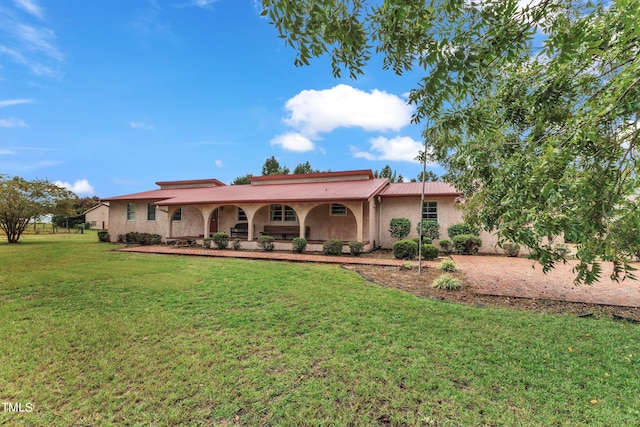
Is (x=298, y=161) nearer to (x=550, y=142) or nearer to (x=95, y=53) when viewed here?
(x=95, y=53)

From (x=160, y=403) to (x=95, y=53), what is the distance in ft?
35.1

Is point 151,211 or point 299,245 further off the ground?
point 151,211

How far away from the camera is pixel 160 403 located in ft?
9.09

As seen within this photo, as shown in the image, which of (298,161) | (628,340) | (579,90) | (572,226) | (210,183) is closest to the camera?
(572,226)

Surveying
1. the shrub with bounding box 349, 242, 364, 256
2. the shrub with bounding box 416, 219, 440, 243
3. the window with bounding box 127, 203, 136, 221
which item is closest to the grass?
the shrub with bounding box 349, 242, 364, 256

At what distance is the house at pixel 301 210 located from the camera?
1481 centimetres

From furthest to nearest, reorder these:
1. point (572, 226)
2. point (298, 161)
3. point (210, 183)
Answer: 1. point (298, 161)
2. point (210, 183)
3. point (572, 226)

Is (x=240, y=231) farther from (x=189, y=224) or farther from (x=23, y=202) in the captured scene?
(x=23, y=202)

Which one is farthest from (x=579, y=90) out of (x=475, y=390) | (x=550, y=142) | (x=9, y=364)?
(x=9, y=364)

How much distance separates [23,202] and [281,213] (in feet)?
57.0

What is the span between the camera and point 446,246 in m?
14.6

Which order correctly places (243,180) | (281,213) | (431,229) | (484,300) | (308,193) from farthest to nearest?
(243,180) < (281,213) < (308,193) < (431,229) < (484,300)

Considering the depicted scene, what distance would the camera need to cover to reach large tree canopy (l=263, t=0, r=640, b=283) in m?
2.29

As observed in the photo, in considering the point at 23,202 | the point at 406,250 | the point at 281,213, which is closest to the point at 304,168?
the point at 281,213
